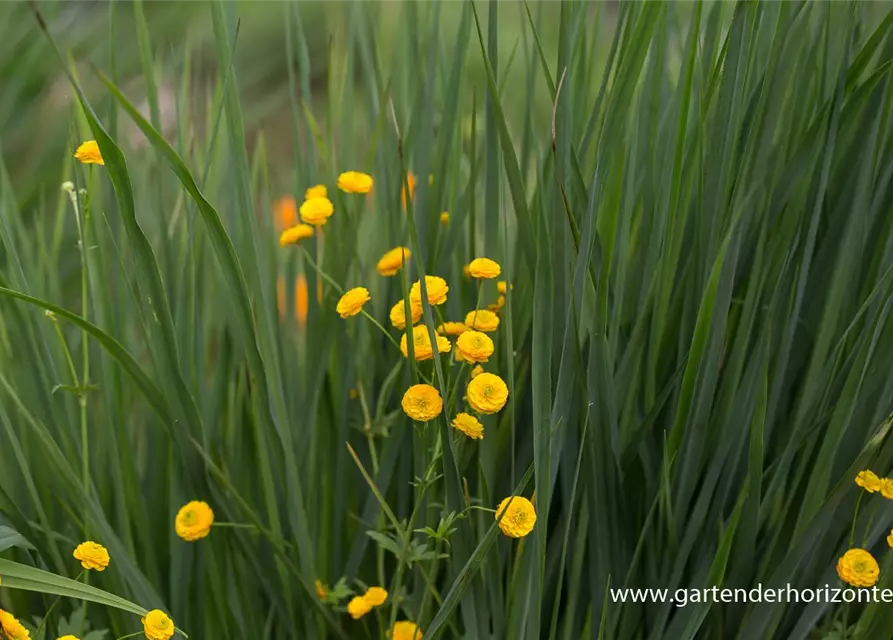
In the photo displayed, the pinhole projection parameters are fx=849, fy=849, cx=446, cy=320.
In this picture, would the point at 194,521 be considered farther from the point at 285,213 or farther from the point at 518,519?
the point at 285,213

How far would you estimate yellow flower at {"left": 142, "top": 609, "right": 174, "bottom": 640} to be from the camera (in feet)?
1.92

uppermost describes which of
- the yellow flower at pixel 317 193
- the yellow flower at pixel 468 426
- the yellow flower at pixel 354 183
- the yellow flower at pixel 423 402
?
the yellow flower at pixel 354 183

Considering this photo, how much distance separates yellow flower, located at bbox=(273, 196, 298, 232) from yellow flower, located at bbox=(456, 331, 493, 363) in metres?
0.38

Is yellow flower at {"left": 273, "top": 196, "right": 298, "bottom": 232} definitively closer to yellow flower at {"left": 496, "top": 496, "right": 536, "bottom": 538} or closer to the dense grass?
the dense grass

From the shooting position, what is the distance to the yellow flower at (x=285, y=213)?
1000 mm

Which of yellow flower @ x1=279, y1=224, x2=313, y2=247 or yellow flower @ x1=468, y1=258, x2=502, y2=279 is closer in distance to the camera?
yellow flower @ x1=468, y1=258, x2=502, y2=279

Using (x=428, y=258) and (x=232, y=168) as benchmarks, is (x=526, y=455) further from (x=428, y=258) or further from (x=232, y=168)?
(x=232, y=168)

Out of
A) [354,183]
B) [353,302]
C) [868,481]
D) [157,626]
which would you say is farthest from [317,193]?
[868,481]

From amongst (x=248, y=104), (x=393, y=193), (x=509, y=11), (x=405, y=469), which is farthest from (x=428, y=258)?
(x=509, y=11)

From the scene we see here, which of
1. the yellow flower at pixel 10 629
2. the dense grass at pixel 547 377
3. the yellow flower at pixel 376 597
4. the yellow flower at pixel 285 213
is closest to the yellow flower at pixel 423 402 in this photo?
the dense grass at pixel 547 377

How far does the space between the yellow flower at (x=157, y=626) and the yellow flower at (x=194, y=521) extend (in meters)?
0.08

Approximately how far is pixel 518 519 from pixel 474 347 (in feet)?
0.40

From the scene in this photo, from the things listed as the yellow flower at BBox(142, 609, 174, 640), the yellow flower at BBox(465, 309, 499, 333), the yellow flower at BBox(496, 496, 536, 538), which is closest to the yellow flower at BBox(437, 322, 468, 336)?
the yellow flower at BBox(465, 309, 499, 333)

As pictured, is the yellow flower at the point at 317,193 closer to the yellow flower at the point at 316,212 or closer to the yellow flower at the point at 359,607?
the yellow flower at the point at 316,212
